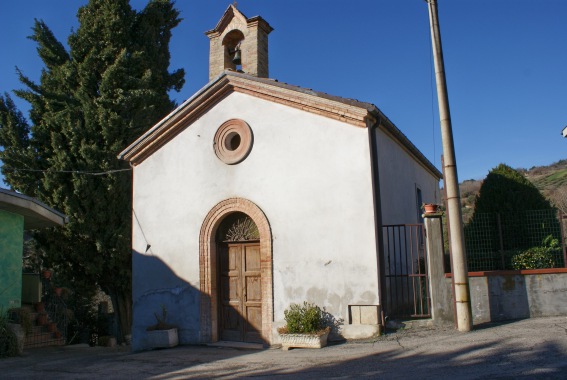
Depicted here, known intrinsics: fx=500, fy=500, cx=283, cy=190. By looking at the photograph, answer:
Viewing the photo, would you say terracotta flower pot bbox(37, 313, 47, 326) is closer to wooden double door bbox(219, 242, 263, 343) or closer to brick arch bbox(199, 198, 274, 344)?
brick arch bbox(199, 198, 274, 344)

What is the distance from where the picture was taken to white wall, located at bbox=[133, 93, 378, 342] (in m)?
9.82

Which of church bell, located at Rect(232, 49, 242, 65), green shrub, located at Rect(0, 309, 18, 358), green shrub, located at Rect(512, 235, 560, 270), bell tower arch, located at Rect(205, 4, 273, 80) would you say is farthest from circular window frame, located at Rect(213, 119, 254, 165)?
green shrub, located at Rect(512, 235, 560, 270)

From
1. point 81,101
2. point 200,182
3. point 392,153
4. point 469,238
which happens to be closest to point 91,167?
point 81,101

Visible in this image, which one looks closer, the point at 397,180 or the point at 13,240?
the point at 397,180

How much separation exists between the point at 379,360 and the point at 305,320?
219 centimetres

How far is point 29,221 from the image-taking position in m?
13.8

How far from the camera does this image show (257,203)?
1084 centimetres

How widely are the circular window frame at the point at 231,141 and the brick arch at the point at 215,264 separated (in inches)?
38.2

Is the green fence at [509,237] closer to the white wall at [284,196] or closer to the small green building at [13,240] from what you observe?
the white wall at [284,196]

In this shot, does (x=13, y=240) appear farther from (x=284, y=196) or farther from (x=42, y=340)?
Result: (x=284, y=196)

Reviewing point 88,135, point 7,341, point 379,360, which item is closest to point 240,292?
point 379,360

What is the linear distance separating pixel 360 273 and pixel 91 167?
33.2ft

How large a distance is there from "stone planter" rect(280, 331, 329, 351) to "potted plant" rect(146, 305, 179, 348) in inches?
111

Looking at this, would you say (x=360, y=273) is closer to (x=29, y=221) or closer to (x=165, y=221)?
(x=165, y=221)
